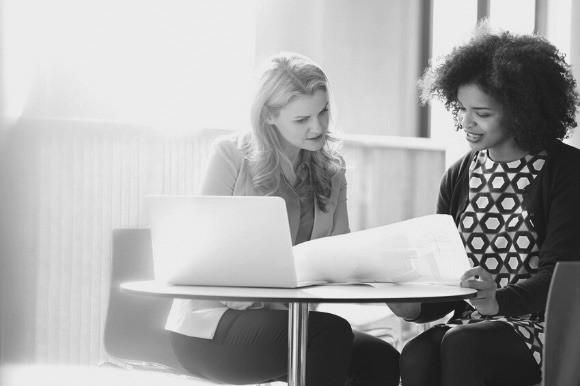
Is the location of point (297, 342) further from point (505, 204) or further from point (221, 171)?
point (505, 204)

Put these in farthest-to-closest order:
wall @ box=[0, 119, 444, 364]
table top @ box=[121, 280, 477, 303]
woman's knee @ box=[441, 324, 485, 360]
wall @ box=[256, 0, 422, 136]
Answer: wall @ box=[256, 0, 422, 136]
wall @ box=[0, 119, 444, 364]
woman's knee @ box=[441, 324, 485, 360]
table top @ box=[121, 280, 477, 303]

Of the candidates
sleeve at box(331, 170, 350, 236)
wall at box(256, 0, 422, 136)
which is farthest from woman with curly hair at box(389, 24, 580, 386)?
wall at box(256, 0, 422, 136)

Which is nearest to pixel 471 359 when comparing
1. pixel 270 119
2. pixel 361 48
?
pixel 270 119

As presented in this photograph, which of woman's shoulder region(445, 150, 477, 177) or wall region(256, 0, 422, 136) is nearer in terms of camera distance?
woman's shoulder region(445, 150, 477, 177)

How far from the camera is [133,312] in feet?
8.47

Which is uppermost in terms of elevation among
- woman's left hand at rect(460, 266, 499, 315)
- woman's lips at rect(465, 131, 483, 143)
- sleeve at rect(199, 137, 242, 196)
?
woman's lips at rect(465, 131, 483, 143)

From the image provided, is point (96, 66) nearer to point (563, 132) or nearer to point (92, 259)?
point (92, 259)

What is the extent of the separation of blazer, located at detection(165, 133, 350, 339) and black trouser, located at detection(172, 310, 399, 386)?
1.2 inches

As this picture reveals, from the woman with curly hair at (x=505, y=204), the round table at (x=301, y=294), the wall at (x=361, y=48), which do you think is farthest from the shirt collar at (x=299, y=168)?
the wall at (x=361, y=48)

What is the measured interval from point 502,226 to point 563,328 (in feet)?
1.27

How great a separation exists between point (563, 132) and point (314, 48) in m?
1.78

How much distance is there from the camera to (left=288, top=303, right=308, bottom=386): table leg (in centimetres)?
179

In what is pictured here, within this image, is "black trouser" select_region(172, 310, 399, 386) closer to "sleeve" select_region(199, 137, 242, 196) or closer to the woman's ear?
"sleeve" select_region(199, 137, 242, 196)

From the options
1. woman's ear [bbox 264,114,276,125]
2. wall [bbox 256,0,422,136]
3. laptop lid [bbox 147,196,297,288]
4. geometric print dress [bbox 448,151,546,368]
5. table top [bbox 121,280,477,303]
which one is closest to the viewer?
table top [bbox 121,280,477,303]
